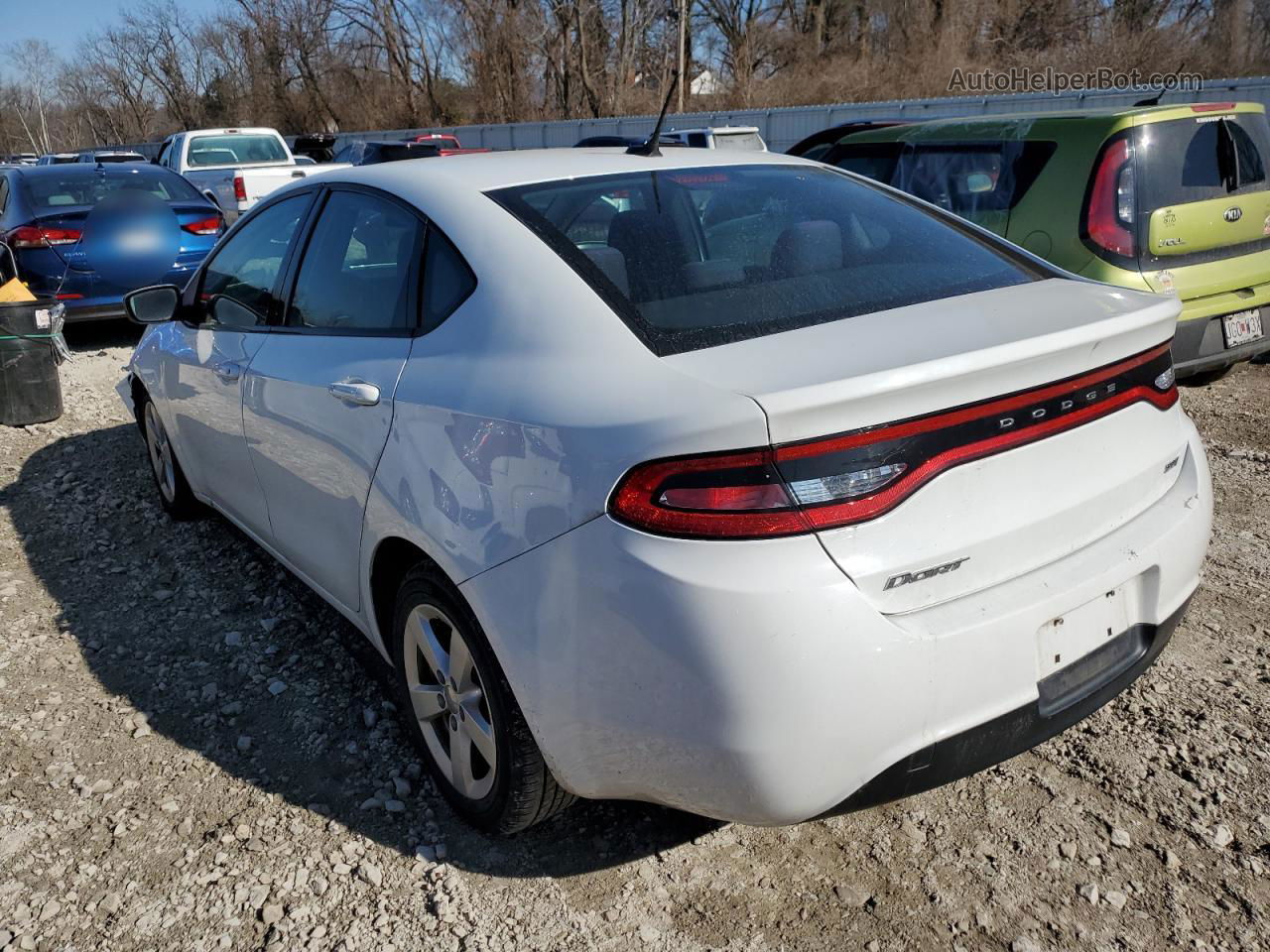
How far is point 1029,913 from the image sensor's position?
2.29 metres

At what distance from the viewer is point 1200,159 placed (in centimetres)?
539

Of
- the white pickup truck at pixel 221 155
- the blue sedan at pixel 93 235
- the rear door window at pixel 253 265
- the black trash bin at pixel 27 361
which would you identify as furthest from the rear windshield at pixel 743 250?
the white pickup truck at pixel 221 155

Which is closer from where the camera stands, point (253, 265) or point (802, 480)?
point (802, 480)

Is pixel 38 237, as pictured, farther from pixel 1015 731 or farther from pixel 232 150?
pixel 1015 731

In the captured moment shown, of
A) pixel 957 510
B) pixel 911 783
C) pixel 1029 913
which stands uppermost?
pixel 957 510

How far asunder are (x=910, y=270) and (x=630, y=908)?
164 cm

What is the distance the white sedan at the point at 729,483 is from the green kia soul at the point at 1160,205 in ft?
8.83

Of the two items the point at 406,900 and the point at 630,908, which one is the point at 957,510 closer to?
the point at 630,908

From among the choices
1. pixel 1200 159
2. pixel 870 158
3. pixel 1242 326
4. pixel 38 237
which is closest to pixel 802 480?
pixel 1242 326

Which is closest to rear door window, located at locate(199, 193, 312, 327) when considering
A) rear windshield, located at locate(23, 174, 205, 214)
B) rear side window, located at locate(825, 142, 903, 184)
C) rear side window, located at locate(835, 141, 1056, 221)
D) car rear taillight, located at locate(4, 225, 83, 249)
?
rear side window, located at locate(835, 141, 1056, 221)

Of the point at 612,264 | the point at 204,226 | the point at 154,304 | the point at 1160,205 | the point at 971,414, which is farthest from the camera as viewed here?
the point at 204,226

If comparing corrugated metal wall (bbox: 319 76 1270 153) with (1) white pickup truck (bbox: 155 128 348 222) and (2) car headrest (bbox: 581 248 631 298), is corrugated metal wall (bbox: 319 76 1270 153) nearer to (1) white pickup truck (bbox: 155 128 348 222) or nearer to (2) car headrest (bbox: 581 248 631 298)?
(2) car headrest (bbox: 581 248 631 298)

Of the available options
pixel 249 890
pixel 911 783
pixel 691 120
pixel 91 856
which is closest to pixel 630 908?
pixel 911 783

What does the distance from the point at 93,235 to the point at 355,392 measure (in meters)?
7.36
